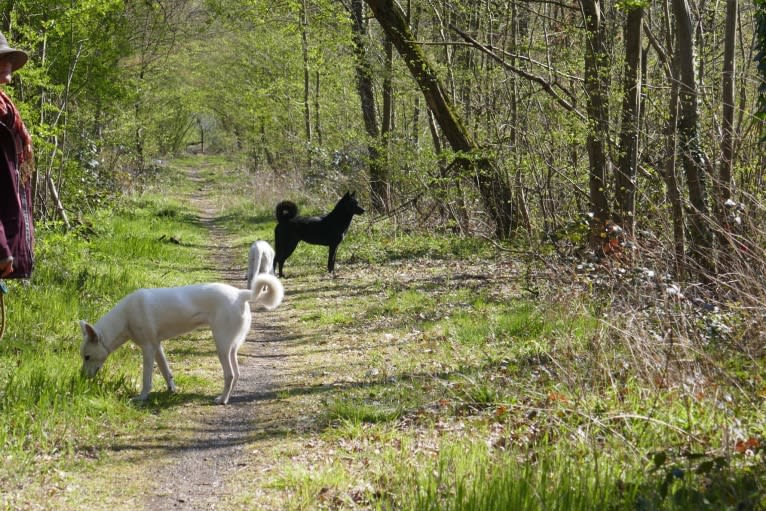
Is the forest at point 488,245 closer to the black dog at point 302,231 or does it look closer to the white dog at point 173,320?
the white dog at point 173,320

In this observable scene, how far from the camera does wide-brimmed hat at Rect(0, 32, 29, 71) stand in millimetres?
4520

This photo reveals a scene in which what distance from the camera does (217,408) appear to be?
672cm

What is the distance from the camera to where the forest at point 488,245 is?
4.60m

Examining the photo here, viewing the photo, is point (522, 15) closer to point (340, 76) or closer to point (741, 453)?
point (340, 76)

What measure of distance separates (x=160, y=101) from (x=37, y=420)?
28206 mm

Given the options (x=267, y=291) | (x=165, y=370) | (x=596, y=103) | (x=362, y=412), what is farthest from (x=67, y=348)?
(x=596, y=103)

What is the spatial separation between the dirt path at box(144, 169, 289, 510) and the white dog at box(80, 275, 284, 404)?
14.7 inches

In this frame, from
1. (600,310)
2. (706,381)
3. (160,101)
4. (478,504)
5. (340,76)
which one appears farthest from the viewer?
(160,101)

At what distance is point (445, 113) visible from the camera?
49.7ft

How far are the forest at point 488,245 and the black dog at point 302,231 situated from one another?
525 mm

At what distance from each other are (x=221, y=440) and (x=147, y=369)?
1270mm

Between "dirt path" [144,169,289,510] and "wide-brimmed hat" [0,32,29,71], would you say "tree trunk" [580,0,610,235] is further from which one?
"wide-brimmed hat" [0,32,29,71]

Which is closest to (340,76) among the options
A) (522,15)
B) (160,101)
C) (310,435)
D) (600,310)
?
(522,15)

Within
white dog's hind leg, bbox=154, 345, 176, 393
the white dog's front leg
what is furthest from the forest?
white dog's hind leg, bbox=154, 345, 176, 393
